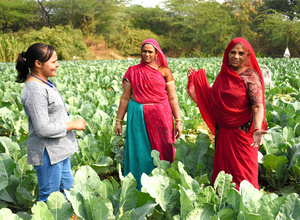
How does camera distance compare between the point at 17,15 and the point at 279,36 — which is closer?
the point at 279,36

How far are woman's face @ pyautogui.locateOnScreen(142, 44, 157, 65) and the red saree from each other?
4 cm

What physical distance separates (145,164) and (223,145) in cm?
86

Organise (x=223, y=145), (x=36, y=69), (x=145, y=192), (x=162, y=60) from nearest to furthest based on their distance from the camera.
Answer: (x=145, y=192), (x=36, y=69), (x=223, y=145), (x=162, y=60)

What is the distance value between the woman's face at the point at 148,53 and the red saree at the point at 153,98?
0.13 ft

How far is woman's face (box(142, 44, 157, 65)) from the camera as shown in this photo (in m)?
2.73

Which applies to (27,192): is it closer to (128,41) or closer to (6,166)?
(6,166)

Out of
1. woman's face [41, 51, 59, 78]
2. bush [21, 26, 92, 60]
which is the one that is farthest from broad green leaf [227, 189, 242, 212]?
bush [21, 26, 92, 60]

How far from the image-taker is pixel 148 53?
274 centimetres

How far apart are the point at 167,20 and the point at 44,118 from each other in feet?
175

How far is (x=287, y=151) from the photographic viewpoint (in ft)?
10.3

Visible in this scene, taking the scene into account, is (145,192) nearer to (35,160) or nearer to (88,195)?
(88,195)

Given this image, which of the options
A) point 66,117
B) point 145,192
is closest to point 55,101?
point 66,117

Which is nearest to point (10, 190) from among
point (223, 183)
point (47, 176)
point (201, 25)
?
point (47, 176)

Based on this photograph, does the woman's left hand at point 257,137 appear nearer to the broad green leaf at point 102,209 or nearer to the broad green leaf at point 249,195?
the broad green leaf at point 249,195
